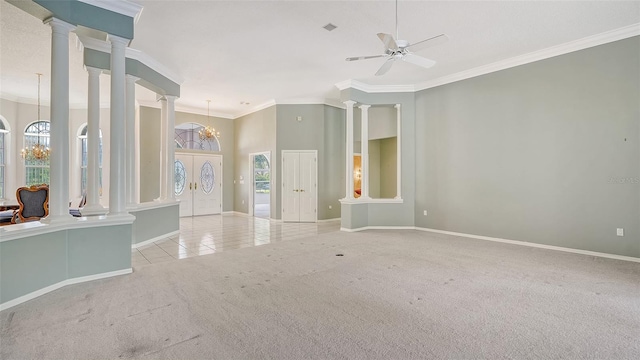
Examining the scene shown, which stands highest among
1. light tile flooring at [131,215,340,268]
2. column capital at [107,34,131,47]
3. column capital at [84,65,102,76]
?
column capital at [107,34,131,47]

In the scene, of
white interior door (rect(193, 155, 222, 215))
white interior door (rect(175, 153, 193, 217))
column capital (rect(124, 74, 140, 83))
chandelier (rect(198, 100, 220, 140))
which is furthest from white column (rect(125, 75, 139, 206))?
white interior door (rect(193, 155, 222, 215))

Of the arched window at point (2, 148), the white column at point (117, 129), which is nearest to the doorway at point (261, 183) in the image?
the white column at point (117, 129)

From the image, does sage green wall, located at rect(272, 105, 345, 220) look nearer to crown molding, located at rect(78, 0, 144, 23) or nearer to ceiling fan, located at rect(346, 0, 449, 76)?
ceiling fan, located at rect(346, 0, 449, 76)

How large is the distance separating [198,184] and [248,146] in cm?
198

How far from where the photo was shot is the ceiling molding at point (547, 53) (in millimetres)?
4289

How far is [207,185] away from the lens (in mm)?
9672

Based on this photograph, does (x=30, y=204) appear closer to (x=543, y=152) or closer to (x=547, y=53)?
(x=543, y=152)

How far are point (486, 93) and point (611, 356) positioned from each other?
4904 mm

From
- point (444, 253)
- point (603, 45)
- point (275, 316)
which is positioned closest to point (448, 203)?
point (444, 253)

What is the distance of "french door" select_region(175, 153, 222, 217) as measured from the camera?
361 inches

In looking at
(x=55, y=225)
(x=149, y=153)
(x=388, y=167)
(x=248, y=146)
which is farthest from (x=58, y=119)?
(x=388, y=167)

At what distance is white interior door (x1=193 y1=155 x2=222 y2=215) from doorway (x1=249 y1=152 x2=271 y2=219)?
123cm

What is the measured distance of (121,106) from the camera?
3809 millimetres

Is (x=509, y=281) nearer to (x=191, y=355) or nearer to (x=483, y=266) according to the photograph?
(x=483, y=266)
